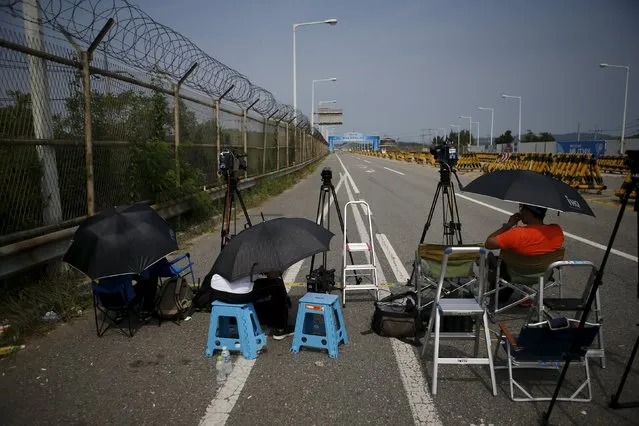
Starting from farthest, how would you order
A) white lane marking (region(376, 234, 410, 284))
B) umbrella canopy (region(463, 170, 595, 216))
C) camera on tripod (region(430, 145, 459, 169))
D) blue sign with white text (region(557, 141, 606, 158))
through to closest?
blue sign with white text (region(557, 141, 606, 158))
white lane marking (region(376, 234, 410, 284))
camera on tripod (region(430, 145, 459, 169))
umbrella canopy (region(463, 170, 595, 216))

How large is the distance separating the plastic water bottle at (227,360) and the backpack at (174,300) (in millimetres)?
1005

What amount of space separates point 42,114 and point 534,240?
5.67m

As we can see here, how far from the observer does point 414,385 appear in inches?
138

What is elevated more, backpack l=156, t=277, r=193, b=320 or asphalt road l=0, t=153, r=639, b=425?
backpack l=156, t=277, r=193, b=320

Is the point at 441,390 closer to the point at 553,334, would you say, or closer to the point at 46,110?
the point at 553,334

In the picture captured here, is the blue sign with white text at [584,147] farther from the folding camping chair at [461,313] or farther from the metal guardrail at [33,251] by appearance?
the metal guardrail at [33,251]

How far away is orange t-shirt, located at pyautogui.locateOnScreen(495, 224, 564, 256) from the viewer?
4.43 metres

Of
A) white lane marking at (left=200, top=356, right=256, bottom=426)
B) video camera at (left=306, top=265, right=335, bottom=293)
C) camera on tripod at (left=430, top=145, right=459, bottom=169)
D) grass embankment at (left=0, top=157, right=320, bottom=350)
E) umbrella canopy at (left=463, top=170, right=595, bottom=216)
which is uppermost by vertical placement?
camera on tripod at (left=430, top=145, right=459, bottom=169)

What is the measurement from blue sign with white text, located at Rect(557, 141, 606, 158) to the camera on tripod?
39.7 metres

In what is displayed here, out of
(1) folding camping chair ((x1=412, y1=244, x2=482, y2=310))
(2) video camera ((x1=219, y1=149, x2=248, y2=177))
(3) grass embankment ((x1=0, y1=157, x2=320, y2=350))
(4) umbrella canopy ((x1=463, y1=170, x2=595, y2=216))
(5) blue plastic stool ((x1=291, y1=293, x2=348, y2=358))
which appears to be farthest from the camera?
(2) video camera ((x1=219, y1=149, x2=248, y2=177))

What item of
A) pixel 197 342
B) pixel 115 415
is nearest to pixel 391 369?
pixel 197 342

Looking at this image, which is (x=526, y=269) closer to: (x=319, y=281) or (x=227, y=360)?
(x=319, y=281)

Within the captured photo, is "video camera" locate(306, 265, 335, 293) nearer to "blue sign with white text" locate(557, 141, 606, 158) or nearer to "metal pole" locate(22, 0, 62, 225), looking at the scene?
"metal pole" locate(22, 0, 62, 225)

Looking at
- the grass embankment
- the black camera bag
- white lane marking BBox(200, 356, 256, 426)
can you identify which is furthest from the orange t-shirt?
the grass embankment
